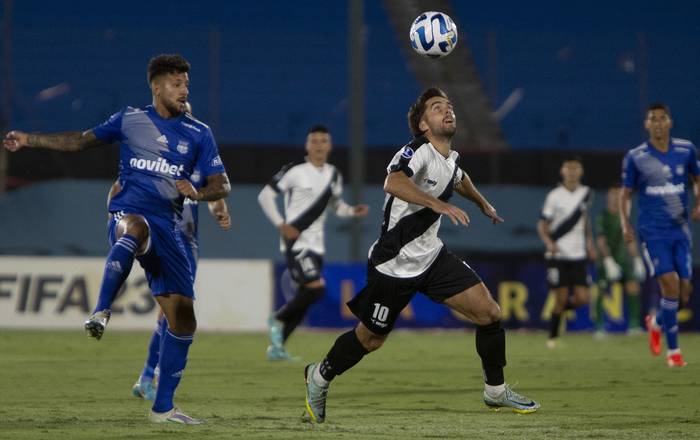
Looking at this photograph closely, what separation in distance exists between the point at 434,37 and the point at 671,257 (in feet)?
11.4

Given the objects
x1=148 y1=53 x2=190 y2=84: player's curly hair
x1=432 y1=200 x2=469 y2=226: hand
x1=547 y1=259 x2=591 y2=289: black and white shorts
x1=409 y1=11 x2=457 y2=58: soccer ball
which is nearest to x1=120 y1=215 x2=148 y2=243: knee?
x1=148 y1=53 x2=190 y2=84: player's curly hair

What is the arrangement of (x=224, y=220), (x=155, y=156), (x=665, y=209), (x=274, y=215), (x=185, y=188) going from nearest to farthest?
(x=185, y=188) → (x=155, y=156) → (x=224, y=220) → (x=665, y=209) → (x=274, y=215)

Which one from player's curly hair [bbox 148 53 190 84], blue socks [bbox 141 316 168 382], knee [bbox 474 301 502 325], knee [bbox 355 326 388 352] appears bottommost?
blue socks [bbox 141 316 168 382]

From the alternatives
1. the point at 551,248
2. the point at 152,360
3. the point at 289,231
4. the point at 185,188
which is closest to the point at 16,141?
the point at 185,188

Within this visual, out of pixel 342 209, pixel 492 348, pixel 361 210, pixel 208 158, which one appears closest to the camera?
pixel 208 158

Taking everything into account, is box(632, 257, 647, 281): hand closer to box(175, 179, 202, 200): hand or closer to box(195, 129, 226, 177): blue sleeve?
box(195, 129, 226, 177): blue sleeve

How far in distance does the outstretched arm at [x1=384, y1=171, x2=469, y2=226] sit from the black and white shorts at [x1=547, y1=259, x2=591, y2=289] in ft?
33.3

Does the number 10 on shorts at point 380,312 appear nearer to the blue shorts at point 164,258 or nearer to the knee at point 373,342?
the knee at point 373,342

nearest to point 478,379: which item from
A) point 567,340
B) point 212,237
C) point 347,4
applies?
point 567,340

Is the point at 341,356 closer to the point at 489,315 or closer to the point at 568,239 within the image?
the point at 489,315

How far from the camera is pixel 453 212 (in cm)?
734

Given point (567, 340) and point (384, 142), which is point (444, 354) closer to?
point (567, 340)

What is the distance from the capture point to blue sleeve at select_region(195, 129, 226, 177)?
799 centimetres

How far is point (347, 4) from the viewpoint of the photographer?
28266mm
